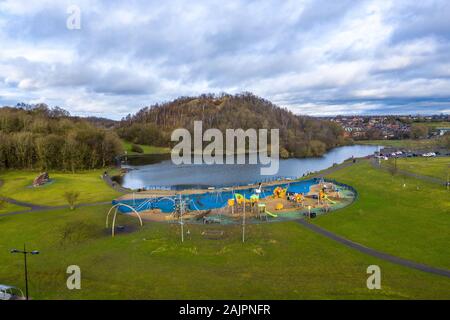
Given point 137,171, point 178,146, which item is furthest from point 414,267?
point 178,146

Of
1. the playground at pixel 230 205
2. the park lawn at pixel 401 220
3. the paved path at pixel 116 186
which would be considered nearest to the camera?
the park lawn at pixel 401 220

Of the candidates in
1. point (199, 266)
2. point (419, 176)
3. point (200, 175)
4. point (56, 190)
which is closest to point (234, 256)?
point (199, 266)

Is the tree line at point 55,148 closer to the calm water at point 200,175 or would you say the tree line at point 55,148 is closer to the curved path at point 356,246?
the calm water at point 200,175

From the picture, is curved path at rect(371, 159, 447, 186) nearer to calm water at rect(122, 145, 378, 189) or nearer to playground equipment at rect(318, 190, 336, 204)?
calm water at rect(122, 145, 378, 189)

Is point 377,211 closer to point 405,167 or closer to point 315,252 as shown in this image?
point 315,252

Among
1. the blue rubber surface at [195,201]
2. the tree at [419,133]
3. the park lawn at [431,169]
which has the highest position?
the tree at [419,133]

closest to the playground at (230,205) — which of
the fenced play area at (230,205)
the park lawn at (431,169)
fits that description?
the fenced play area at (230,205)

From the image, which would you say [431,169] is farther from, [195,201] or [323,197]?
[195,201]
